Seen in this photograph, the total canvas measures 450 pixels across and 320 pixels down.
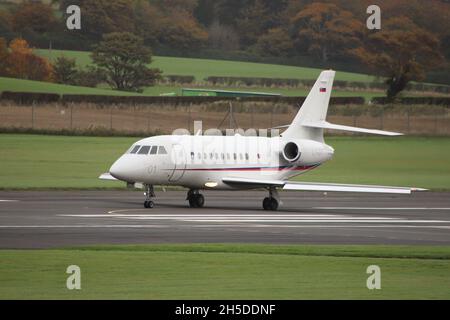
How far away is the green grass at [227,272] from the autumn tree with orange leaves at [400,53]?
48.3m

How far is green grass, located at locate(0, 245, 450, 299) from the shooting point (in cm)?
1914

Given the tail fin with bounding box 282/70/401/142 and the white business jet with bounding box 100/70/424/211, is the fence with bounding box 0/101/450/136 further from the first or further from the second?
the white business jet with bounding box 100/70/424/211

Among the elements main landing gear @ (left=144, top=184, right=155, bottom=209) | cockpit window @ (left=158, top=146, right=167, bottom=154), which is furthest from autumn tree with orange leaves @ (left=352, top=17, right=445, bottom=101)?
main landing gear @ (left=144, top=184, right=155, bottom=209)

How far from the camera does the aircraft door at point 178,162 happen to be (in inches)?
1548

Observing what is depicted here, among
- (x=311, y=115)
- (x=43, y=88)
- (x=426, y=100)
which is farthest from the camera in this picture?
(x=43, y=88)

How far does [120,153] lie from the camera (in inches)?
2504

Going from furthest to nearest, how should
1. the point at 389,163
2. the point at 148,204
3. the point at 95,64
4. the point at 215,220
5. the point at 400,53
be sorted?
1. the point at 95,64
2. the point at 400,53
3. the point at 389,163
4. the point at 148,204
5. the point at 215,220

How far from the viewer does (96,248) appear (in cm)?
2572

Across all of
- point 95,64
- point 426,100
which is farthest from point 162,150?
point 95,64

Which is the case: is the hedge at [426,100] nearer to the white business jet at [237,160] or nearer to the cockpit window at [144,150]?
the white business jet at [237,160]

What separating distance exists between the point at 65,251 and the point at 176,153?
14848mm

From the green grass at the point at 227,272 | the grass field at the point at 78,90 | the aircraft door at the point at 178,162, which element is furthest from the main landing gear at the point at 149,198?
the grass field at the point at 78,90

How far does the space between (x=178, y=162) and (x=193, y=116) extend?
36264 mm

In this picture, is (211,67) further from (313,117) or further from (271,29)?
(313,117)
